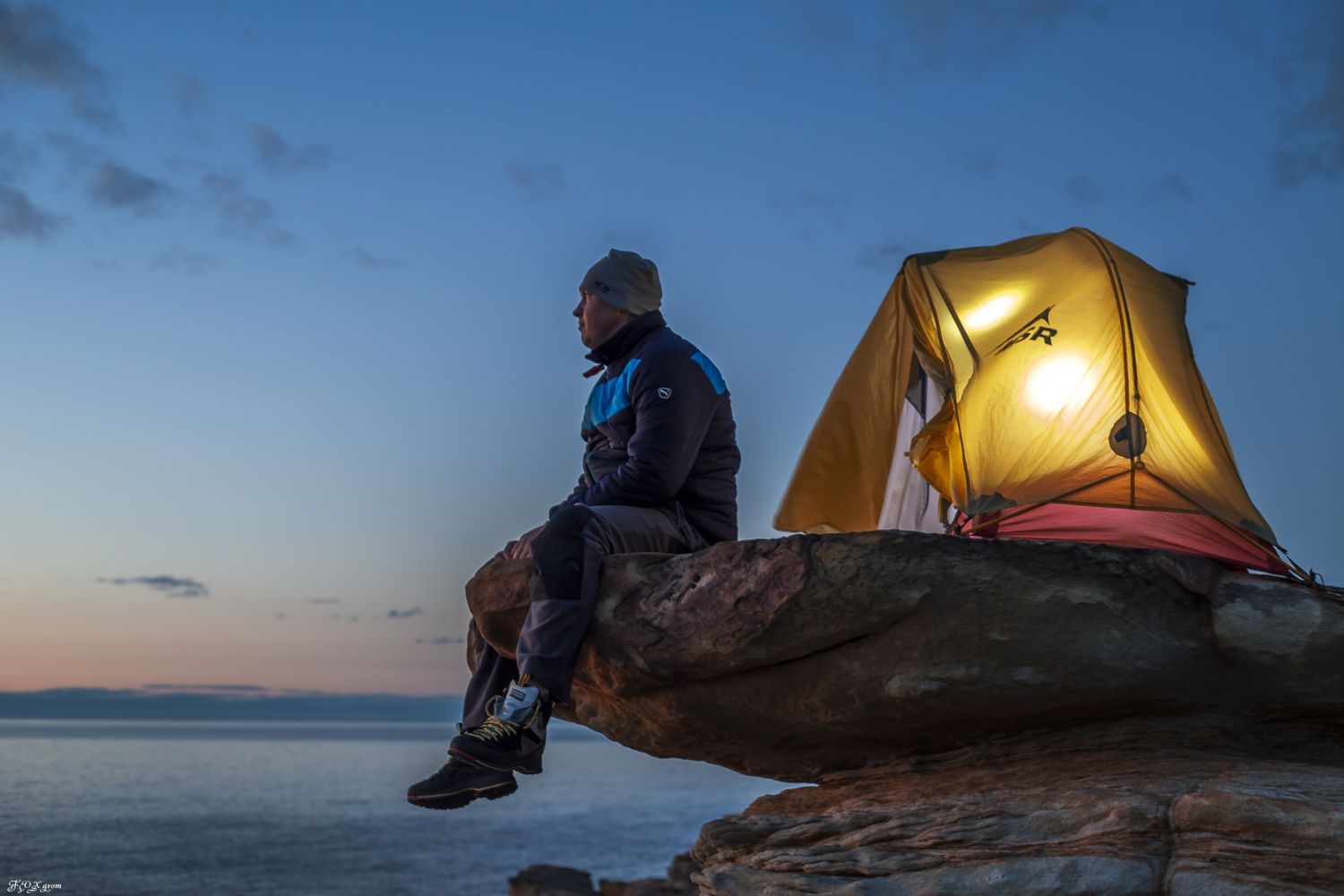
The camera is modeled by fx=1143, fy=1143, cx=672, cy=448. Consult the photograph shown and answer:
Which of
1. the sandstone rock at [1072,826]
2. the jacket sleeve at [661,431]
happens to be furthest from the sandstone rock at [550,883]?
the jacket sleeve at [661,431]

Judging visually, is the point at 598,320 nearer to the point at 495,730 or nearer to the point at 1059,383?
the point at 495,730

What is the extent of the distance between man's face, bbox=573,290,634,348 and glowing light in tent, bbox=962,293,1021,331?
2.77m

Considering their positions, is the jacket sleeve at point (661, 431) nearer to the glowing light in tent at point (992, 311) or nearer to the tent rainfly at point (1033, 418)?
the tent rainfly at point (1033, 418)

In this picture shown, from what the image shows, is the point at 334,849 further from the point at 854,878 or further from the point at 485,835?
the point at 854,878

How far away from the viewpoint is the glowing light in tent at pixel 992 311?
28.2 feet

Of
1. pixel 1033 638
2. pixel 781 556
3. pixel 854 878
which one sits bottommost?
pixel 854 878

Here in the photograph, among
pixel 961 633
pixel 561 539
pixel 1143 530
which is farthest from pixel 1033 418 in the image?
pixel 561 539

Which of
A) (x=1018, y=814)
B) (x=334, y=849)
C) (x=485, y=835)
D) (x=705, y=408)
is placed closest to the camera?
(x=1018, y=814)

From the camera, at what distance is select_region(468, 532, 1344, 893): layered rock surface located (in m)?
5.82

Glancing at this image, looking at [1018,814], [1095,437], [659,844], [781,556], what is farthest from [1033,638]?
[659,844]

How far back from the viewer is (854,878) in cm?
602

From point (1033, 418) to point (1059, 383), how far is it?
34cm

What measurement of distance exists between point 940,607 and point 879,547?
0.47 m

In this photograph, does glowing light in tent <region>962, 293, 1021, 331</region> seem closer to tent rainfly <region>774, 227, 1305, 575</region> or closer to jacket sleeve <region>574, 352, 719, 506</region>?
tent rainfly <region>774, 227, 1305, 575</region>
